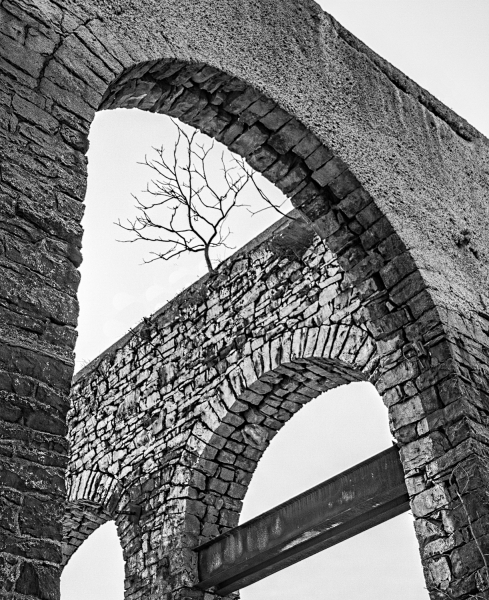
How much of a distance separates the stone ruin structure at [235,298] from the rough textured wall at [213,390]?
19 mm

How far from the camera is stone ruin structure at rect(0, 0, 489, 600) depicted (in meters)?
2.50

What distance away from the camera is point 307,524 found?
15.5 feet

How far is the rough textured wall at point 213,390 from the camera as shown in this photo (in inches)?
224

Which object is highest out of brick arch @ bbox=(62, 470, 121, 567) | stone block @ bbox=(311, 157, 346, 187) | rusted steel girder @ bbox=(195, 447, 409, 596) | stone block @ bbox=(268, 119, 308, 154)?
stone block @ bbox=(268, 119, 308, 154)

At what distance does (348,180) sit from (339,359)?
5.49 ft

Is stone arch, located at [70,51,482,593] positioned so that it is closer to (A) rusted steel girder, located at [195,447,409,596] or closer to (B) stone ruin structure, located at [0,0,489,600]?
(B) stone ruin structure, located at [0,0,489,600]

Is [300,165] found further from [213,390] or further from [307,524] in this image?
[213,390]

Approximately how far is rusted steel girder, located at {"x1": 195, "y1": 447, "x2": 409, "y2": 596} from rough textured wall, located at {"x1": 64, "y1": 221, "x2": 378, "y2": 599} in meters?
0.30

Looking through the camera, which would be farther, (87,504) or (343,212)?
(87,504)

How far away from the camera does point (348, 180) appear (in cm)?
425

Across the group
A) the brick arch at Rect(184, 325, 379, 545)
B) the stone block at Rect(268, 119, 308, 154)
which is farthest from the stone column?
the brick arch at Rect(184, 325, 379, 545)

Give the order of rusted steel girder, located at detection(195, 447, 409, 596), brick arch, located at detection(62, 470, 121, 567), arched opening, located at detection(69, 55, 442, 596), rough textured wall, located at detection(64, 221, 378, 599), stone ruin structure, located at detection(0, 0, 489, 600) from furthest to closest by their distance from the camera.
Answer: brick arch, located at detection(62, 470, 121, 567)
rough textured wall, located at detection(64, 221, 378, 599)
rusted steel girder, located at detection(195, 447, 409, 596)
arched opening, located at detection(69, 55, 442, 596)
stone ruin structure, located at detection(0, 0, 489, 600)

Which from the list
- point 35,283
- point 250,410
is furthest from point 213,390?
point 35,283

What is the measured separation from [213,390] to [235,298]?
0.85m
